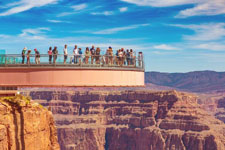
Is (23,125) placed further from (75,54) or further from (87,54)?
(87,54)

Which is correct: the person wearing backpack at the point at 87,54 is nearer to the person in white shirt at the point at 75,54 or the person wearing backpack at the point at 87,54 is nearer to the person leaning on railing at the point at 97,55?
the person leaning on railing at the point at 97,55

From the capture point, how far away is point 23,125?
4478 cm

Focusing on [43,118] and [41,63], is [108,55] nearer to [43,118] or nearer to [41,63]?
[41,63]

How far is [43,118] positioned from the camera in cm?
4916

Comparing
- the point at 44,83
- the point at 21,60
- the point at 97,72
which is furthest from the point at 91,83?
the point at 21,60

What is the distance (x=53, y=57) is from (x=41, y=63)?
1151 mm

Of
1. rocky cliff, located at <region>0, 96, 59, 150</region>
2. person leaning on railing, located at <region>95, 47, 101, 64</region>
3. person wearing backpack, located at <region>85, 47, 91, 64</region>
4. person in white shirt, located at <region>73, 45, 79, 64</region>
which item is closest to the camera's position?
rocky cliff, located at <region>0, 96, 59, 150</region>

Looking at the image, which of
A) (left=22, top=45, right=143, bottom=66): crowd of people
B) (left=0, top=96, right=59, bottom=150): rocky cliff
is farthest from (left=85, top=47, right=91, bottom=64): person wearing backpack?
(left=0, top=96, right=59, bottom=150): rocky cliff

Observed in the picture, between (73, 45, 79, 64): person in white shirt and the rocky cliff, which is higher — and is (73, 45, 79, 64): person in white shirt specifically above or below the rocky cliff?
above

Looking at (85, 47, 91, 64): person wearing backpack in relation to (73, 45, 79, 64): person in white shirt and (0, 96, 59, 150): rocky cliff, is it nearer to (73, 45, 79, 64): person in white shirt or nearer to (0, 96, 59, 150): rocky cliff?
(73, 45, 79, 64): person in white shirt

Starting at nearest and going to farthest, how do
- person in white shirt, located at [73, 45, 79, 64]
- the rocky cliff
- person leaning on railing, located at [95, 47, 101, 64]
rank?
1. the rocky cliff
2. person in white shirt, located at [73, 45, 79, 64]
3. person leaning on railing, located at [95, 47, 101, 64]

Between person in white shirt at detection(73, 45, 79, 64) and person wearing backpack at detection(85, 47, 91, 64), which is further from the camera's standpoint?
person wearing backpack at detection(85, 47, 91, 64)

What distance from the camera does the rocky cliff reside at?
4159 cm

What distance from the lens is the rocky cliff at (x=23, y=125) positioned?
136ft
